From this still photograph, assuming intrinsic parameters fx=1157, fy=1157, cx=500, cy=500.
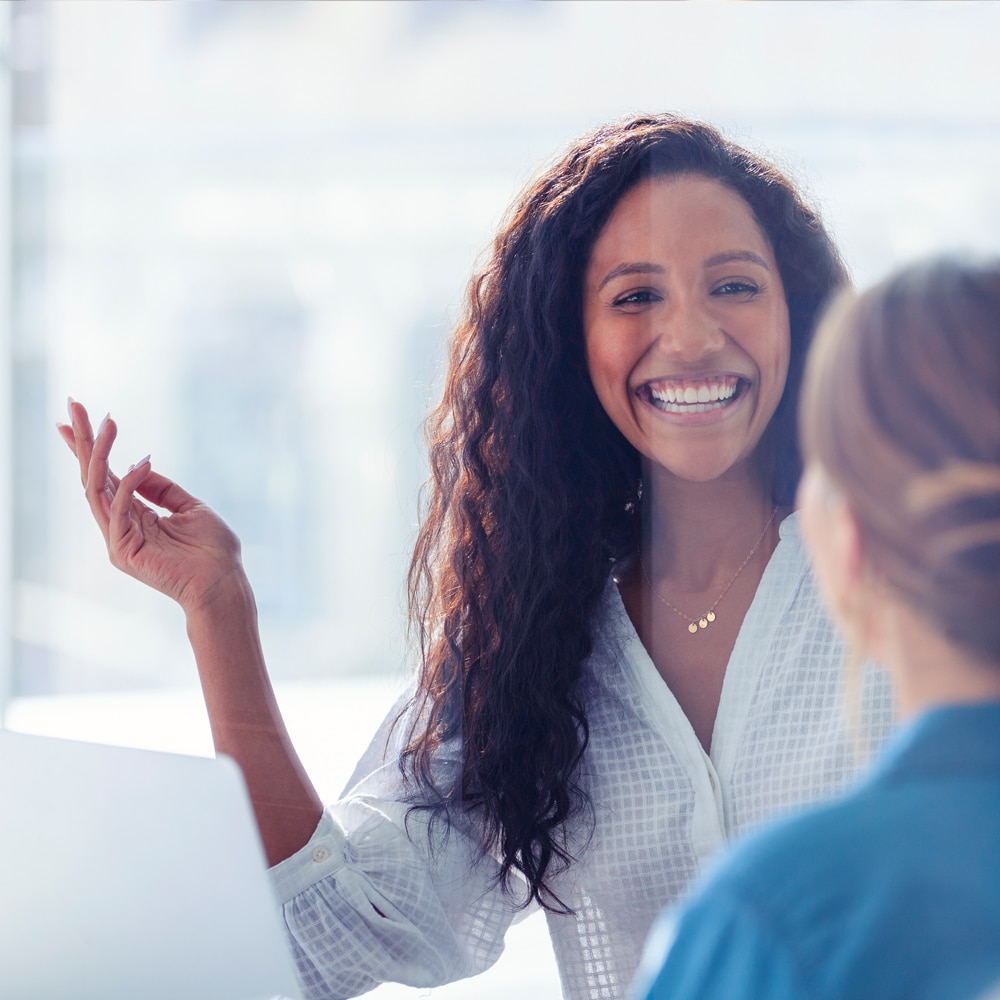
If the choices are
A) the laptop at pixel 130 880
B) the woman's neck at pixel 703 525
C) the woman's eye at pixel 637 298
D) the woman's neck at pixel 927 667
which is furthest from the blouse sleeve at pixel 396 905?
the woman's neck at pixel 927 667

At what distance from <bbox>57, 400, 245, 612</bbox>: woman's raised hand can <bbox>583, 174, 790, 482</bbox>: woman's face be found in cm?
33

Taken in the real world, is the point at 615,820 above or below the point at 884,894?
below

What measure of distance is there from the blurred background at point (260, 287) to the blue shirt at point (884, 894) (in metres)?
0.52

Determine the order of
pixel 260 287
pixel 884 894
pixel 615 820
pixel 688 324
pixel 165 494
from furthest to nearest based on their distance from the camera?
pixel 260 287 < pixel 165 494 < pixel 615 820 < pixel 688 324 < pixel 884 894

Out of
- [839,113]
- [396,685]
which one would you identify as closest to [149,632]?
[396,685]

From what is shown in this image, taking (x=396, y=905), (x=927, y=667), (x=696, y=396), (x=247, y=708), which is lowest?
(x=396, y=905)

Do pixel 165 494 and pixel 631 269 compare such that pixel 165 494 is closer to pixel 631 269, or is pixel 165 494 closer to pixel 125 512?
pixel 125 512

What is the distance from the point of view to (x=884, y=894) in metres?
0.39

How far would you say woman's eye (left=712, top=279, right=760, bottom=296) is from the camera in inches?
26.5

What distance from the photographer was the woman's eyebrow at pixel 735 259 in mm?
684

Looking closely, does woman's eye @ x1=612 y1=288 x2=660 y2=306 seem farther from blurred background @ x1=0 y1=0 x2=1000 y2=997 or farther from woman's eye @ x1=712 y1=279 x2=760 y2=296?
blurred background @ x1=0 y1=0 x2=1000 y2=997

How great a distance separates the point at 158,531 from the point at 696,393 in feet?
1.46

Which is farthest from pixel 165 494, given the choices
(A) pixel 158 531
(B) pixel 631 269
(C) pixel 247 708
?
(B) pixel 631 269

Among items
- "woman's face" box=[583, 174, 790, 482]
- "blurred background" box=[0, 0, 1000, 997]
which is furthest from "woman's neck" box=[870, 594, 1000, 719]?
"blurred background" box=[0, 0, 1000, 997]
